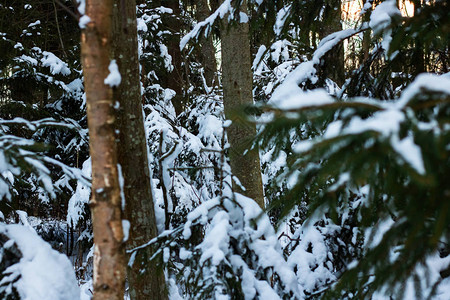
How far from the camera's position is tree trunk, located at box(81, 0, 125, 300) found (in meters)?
1.92

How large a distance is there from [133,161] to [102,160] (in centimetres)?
92

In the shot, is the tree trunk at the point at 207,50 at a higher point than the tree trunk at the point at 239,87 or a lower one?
higher

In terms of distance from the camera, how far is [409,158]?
1.03 meters

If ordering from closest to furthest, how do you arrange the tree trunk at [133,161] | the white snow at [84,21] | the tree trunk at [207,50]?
the white snow at [84,21] < the tree trunk at [133,161] < the tree trunk at [207,50]

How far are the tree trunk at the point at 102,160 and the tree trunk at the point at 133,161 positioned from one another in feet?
2.79

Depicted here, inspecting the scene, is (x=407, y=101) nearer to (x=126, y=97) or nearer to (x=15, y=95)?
(x=126, y=97)

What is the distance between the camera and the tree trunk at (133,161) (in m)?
2.82

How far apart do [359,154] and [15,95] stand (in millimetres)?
8836

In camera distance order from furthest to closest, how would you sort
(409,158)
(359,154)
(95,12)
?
(95,12), (359,154), (409,158)

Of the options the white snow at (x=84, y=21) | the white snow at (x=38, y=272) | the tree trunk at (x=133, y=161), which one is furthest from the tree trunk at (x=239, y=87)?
the white snow at (x=84, y=21)

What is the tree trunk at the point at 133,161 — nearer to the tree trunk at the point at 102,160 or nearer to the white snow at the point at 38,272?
the white snow at the point at 38,272

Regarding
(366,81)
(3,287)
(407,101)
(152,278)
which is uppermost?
(366,81)

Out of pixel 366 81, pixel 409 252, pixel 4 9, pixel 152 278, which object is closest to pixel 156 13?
pixel 4 9

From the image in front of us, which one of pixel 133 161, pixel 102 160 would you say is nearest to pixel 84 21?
pixel 102 160
